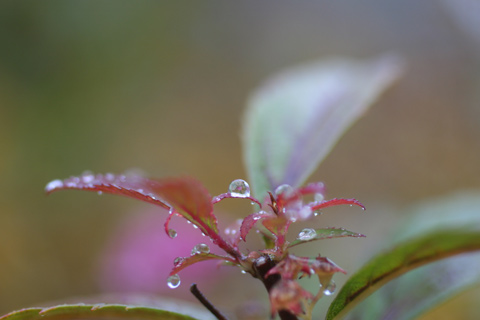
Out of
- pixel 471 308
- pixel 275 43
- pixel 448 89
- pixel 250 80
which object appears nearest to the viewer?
pixel 471 308

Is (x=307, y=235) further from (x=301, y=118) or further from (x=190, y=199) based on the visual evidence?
(x=301, y=118)

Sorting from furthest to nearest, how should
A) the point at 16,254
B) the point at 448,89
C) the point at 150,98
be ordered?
1. the point at 150,98
2. the point at 448,89
3. the point at 16,254

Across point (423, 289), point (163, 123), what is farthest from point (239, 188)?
point (163, 123)

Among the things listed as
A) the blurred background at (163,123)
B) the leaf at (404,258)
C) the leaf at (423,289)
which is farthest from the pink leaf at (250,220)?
the blurred background at (163,123)

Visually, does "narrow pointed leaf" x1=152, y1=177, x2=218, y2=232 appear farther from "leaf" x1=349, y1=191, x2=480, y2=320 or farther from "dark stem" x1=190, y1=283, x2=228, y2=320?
"leaf" x1=349, y1=191, x2=480, y2=320

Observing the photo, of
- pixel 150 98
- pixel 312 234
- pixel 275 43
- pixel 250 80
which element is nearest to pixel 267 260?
pixel 312 234

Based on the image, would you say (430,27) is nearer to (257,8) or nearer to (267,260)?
(257,8)
